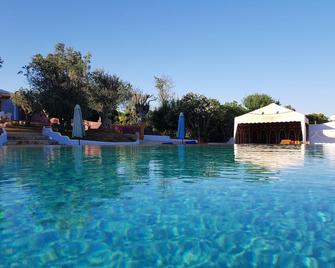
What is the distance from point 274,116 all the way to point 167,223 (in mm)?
29886

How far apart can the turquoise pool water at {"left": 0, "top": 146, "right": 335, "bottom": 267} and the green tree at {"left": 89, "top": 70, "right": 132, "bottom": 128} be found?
24.0m

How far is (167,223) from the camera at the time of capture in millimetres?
4203

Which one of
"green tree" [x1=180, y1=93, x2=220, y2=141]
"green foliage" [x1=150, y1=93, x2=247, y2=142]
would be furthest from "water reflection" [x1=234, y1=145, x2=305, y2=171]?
"green foliage" [x1=150, y1=93, x2=247, y2=142]

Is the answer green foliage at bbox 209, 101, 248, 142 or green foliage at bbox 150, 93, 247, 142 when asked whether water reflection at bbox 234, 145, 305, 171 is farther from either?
green foliage at bbox 209, 101, 248, 142

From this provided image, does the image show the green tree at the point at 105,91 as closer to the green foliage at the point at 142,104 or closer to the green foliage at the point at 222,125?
the green foliage at the point at 142,104

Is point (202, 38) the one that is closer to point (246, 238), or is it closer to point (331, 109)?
point (246, 238)

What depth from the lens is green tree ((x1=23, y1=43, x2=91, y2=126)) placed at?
26.0 metres

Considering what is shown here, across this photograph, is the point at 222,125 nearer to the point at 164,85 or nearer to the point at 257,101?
the point at 164,85

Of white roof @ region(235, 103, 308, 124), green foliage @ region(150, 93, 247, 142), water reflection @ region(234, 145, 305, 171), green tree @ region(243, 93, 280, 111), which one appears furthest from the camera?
green tree @ region(243, 93, 280, 111)

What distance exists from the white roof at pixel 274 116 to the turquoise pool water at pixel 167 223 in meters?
25.3

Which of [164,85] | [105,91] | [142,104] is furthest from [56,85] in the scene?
[164,85]

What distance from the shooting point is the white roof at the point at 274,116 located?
3112 cm

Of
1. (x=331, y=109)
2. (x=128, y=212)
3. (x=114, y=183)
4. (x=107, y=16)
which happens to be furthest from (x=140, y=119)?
(x=331, y=109)

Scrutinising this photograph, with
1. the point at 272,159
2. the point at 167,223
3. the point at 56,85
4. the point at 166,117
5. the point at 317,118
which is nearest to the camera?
the point at 167,223
